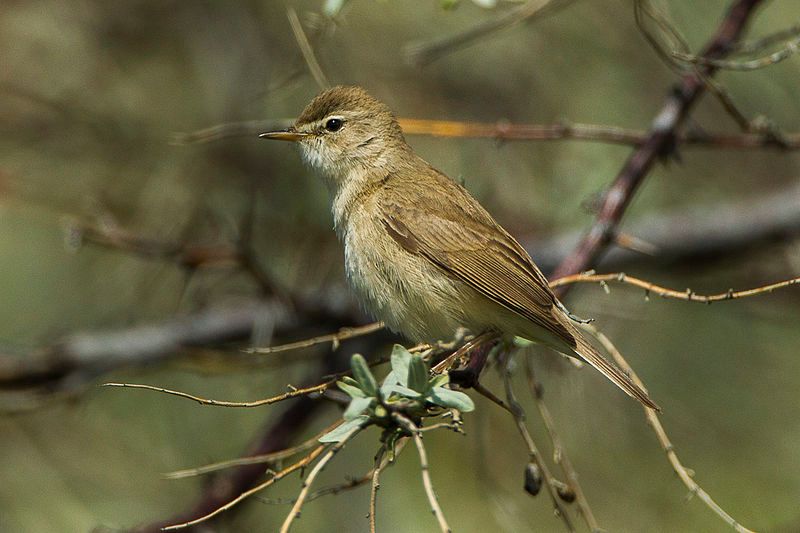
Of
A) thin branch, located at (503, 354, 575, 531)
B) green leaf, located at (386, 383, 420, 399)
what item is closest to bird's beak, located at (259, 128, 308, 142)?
thin branch, located at (503, 354, 575, 531)

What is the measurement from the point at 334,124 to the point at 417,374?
7.10ft

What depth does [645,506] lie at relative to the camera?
4359mm

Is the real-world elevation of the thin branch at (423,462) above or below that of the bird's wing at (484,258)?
below

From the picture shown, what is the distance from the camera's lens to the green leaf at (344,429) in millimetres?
2041

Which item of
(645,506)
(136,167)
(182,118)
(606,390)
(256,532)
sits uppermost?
(182,118)

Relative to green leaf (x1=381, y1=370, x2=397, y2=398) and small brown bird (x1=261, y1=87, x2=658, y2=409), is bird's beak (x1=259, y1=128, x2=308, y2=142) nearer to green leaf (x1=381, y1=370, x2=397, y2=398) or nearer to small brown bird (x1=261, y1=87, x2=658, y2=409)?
small brown bird (x1=261, y1=87, x2=658, y2=409)

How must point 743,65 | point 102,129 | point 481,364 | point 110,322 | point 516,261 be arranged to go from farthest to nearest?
point 102,129
point 110,322
point 516,261
point 743,65
point 481,364

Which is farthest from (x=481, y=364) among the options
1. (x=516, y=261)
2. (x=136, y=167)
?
(x=136, y=167)

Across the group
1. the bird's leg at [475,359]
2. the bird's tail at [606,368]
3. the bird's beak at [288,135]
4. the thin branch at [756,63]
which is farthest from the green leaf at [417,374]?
the bird's beak at [288,135]

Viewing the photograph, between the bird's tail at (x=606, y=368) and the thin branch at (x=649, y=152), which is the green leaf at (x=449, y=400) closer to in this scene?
the bird's tail at (x=606, y=368)

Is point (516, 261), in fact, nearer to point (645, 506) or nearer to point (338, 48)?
point (645, 506)

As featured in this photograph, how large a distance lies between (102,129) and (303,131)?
2112 mm

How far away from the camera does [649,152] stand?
11.2ft

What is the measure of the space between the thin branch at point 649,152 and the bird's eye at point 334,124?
1264 mm
